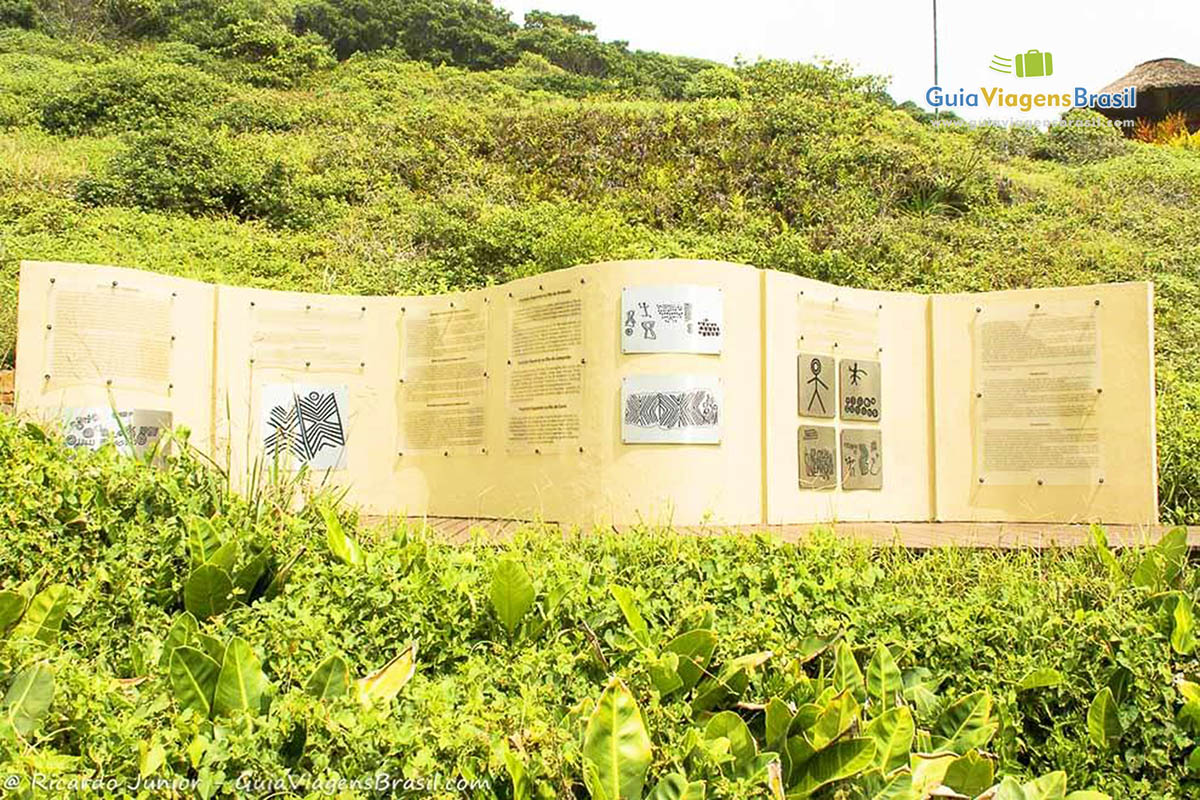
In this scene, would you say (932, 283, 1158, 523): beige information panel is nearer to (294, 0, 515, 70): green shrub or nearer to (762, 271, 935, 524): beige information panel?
(762, 271, 935, 524): beige information panel

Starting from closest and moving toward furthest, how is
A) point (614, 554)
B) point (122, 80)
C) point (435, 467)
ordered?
point (614, 554)
point (435, 467)
point (122, 80)

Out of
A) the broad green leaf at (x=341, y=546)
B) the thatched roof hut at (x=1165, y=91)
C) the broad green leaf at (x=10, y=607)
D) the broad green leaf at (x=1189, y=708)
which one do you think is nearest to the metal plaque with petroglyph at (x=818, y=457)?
the broad green leaf at (x=1189, y=708)

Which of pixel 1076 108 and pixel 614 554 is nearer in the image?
pixel 614 554

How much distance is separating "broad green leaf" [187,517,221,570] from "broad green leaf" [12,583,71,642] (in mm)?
467

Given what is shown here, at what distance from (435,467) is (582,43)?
1023 inches

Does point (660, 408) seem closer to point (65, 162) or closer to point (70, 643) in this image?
point (70, 643)

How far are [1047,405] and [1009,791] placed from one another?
5504 millimetres

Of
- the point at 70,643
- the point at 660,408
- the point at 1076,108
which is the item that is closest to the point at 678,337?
the point at 660,408

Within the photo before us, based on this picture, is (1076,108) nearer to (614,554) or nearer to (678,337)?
(678,337)

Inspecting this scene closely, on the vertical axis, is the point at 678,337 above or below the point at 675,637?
above

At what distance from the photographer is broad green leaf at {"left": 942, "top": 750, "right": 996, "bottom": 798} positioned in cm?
267

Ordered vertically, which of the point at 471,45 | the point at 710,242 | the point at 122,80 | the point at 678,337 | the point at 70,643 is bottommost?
the point at 70,643

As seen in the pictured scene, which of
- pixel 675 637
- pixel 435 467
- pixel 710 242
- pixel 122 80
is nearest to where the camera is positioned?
pixel 675 637

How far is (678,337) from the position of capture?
689cm
